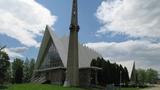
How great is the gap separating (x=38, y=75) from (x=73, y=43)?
96.8 feet

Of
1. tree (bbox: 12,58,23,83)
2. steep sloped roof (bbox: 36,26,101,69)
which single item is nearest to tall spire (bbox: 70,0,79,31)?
steep sloped roof (bbox: 36,26,101,69)

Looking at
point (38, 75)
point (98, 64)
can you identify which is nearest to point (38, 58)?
point (38, 75)

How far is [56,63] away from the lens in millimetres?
75562

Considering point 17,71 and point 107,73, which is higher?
point 17,71

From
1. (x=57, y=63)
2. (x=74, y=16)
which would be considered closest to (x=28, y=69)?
(x=57, y=63)

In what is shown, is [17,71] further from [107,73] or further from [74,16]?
[74,16]

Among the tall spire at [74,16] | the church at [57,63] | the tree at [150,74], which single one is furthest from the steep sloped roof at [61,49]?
the tree at [150,74]

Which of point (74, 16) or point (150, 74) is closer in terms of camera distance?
point (74, 16)

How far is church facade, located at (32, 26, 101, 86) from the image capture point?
72.9 m

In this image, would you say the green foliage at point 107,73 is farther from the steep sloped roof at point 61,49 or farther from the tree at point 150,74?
the tree at point 150,74

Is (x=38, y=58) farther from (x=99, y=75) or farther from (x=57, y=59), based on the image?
(x=99, y=75)

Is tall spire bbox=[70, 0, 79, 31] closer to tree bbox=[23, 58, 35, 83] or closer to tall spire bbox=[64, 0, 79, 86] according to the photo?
tall spire bbox=[64, 0, 79, 86]

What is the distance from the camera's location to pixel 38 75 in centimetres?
8462

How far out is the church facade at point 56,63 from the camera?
72938mm
